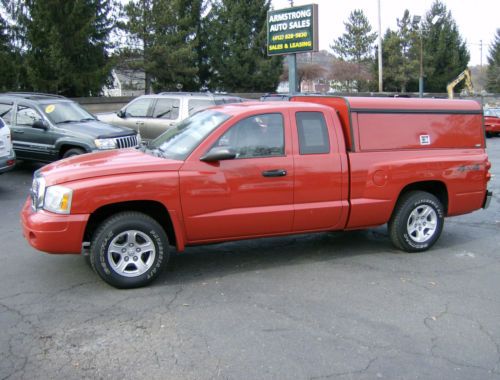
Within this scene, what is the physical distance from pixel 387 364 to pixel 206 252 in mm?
2989

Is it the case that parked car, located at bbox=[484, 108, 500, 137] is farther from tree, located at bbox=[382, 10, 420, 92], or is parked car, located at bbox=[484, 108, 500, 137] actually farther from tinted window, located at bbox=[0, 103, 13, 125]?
tinted window, located at bbox=[0, 103, 13, 125]

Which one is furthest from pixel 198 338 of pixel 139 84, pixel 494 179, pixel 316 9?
pixel 139 84

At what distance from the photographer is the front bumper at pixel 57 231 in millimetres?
4727

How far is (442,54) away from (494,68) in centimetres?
1772

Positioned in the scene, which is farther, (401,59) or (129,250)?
(401,59)

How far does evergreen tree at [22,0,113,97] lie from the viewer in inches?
787

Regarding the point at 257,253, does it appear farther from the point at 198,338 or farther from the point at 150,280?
the point at 198,338

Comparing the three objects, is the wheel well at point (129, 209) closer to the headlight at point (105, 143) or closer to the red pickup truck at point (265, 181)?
the red pickup truck at point (265, 181)

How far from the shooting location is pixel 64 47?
67.4ft

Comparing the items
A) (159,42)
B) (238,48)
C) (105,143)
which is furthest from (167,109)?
(238,48)

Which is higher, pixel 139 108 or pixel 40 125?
pixel 139 108

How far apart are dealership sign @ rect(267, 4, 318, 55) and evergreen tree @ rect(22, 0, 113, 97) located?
7.07 m

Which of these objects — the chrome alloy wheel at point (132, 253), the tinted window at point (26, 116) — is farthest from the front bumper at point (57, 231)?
the tinted window at point (26, 116)

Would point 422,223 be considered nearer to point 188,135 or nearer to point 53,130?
point 188,135
